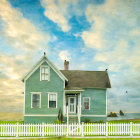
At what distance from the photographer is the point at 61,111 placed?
26859mm

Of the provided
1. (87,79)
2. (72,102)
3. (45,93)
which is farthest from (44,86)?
(87,79)

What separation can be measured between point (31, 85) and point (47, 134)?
27.9 feet

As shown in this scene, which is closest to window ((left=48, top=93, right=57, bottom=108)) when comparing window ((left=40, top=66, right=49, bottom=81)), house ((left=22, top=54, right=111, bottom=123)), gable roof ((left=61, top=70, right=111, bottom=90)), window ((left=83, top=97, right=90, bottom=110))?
house ((left=22, top=54, right=111, bottom=123))

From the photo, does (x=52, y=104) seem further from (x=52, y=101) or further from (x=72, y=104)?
(x=72, y=104)

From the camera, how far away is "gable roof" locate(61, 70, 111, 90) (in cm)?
3036

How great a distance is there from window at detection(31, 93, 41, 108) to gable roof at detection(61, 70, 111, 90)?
3946 mm

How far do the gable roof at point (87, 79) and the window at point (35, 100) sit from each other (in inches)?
155

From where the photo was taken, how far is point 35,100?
2728 cm

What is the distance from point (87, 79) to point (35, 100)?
8.29m

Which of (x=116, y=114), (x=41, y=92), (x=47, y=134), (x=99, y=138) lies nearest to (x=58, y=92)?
(x=41, y=92)

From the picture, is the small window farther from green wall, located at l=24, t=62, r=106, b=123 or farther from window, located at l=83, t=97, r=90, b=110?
green wall, located at l=24, t=62, r=106, b=123

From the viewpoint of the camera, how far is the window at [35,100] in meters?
27.2

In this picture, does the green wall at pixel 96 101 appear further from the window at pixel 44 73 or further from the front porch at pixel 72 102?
the window at pixel 44 73

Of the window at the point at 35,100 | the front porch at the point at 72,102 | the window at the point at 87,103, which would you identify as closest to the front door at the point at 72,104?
the front porch at the point at 72,102
